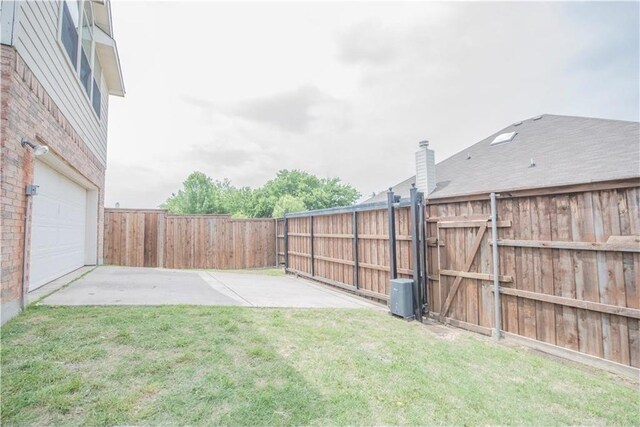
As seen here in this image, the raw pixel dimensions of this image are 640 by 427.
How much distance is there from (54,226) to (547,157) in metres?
10.9

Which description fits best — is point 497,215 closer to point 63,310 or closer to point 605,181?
point 605,181

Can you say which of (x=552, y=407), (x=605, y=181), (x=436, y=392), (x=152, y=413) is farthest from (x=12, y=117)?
(x=605, y=181)

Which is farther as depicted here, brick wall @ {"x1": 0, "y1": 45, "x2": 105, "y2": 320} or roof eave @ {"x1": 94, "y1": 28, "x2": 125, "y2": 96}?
roof eave @ {"x1": 94, "y1": 28, "x2": 125, "y2": 96}

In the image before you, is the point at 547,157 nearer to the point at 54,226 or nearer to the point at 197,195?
the point at 54,226

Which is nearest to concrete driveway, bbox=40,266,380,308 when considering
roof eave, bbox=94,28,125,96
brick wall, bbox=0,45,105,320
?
brick wall, bbox=0,45,105,320

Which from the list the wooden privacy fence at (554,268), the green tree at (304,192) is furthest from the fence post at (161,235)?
the green tree at (304,192)

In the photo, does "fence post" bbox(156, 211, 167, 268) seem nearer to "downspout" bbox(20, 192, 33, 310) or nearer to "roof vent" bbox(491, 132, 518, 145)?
"downspout" bbox(20, 192, 33, 310)

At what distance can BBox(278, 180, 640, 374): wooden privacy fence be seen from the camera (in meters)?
3.12

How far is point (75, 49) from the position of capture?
6.10 meters

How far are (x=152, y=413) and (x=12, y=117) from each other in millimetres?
3382

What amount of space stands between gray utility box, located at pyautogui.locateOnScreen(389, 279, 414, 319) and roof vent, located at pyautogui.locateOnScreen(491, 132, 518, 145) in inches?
310

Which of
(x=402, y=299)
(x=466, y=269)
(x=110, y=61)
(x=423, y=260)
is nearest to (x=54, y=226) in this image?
(x=110, y=61)

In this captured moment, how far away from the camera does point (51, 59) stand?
459cm

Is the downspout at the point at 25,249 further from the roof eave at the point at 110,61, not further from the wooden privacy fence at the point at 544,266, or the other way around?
the roof eave at the point at 110,61
